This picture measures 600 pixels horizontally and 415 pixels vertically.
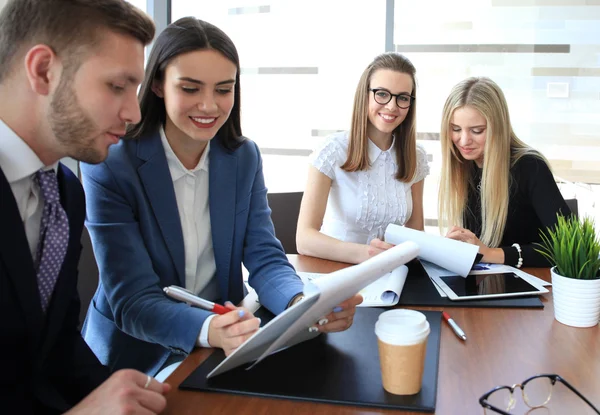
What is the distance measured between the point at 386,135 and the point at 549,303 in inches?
46.6

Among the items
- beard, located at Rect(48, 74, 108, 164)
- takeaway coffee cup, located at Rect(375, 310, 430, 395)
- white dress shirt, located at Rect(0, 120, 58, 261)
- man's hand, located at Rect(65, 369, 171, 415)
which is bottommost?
man's hand, located at Rect(65, 369, 171, 415)

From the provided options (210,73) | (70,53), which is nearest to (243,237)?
(210,73)

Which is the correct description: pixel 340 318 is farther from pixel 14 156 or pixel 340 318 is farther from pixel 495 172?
pixel 495 172

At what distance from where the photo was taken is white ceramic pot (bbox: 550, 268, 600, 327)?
1246mm

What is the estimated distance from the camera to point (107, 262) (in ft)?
4.30

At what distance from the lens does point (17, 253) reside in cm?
92

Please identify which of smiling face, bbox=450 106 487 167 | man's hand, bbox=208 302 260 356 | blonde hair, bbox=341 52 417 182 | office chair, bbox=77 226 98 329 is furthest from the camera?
blonde hair, bbox=341 52 417 182

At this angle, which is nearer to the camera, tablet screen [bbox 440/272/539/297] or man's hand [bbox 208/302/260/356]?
man's hand [bbox 208/302/260/356]

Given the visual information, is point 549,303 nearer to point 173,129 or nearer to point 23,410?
point 173,129

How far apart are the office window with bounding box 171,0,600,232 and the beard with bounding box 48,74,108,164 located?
335 cm

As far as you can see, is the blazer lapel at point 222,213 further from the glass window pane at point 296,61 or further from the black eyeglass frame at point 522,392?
the glass window pane at point 296,61

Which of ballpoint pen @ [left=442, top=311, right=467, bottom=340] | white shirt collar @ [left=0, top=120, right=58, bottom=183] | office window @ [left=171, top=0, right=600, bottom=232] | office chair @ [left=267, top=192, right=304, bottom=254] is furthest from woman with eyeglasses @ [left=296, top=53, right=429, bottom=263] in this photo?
office window @ [left=171, top=0, right=600, bottom=232]

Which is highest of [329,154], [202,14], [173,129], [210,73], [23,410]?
[202,14]

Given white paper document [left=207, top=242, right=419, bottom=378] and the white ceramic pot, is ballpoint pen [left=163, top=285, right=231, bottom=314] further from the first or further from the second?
the white ceramic pot
